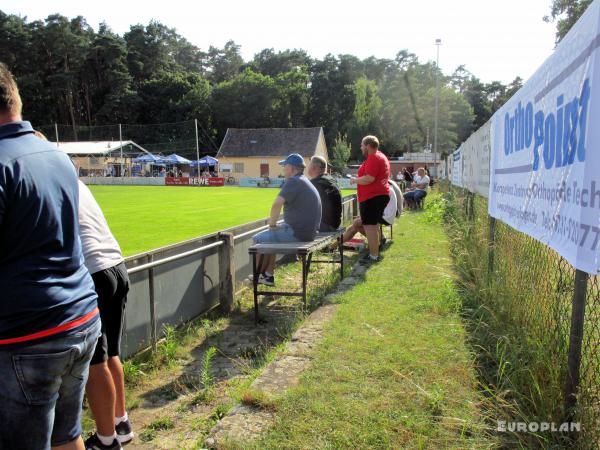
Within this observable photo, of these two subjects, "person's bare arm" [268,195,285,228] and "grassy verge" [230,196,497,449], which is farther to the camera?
"person's bare arm" [268,195,285,228]

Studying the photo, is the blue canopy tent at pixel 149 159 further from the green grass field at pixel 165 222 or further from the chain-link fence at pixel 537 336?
the chain-link fence at pixel 537 336

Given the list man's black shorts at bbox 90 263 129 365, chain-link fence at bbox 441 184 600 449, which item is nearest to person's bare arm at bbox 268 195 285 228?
chain-link fence at bbox 441 184 600 449

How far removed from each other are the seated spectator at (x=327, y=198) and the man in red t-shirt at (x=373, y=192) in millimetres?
395

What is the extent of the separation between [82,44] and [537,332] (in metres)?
91.1

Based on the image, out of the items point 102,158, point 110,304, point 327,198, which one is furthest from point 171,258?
point 102,158

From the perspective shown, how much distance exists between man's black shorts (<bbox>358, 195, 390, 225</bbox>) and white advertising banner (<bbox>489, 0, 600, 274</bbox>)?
3.88m

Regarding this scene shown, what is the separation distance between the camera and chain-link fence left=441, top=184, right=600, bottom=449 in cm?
242

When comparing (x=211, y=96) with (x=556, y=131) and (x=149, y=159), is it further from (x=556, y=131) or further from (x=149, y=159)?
(x=556, y=131)

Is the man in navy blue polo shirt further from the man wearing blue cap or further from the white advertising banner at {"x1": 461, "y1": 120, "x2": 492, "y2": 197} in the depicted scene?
the white advertising banner at {"x1": 461, "y1": 120, "x2": 492, "y2": 197}

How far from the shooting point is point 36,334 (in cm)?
184

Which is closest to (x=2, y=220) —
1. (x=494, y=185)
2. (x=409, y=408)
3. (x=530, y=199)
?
(x=409, y=408)

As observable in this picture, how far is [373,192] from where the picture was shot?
7.75 meters

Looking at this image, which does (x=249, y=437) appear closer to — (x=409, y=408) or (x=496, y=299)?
(x=409, y=408)

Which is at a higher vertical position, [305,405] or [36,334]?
[36,334]
